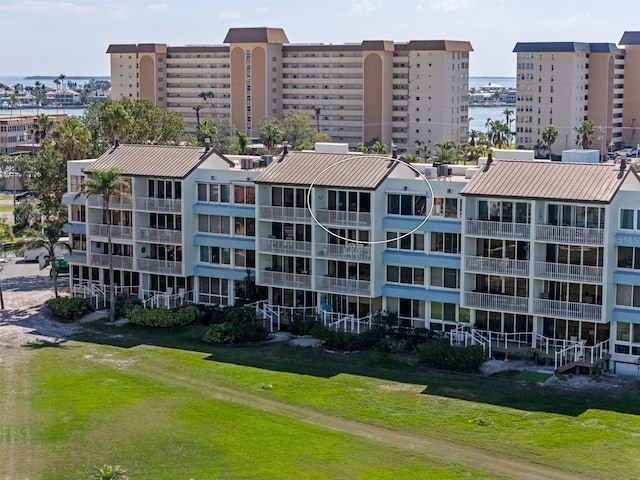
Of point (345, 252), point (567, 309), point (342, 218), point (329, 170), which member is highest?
point (329, 170)

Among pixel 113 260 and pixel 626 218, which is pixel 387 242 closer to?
pixel 626 218

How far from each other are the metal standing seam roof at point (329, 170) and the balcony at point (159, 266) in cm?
741

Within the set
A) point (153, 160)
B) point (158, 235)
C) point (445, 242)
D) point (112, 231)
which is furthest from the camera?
point (112, 231)

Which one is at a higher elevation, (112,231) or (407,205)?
(407,205)

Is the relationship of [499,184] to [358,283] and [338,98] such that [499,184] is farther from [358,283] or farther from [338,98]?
[338,98]

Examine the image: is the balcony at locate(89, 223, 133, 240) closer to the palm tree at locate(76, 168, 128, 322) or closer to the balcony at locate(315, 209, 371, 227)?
the palm tree at locate(76, 168, 128, 322)

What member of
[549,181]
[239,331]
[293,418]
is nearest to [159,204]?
[239,331]

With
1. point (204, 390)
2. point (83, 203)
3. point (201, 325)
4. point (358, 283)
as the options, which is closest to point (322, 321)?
point (358, 283)

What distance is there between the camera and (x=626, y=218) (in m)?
49.4

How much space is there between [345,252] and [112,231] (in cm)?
1518

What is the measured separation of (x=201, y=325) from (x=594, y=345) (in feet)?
67.9

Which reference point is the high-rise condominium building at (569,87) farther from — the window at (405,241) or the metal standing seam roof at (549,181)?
the metal standing seam roof at (549,181)

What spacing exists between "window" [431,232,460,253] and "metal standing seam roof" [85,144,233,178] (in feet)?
48.1

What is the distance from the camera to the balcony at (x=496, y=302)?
5062 centimetres
